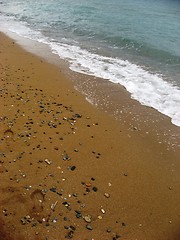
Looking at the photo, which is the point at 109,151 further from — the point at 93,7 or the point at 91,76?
the point at 93,7

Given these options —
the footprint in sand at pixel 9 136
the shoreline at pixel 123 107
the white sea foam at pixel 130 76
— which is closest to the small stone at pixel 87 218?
the footprint in sand at pixel 9 136

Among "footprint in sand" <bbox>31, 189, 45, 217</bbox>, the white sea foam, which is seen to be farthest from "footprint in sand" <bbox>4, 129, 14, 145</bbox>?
the white sea foam

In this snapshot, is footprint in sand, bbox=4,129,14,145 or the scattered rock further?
footprint in sand, bbox=4,129,14,145

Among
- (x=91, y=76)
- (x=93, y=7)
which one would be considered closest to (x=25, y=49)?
(x=91, y=76)

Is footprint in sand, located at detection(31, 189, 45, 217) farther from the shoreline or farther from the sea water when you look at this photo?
the sea water

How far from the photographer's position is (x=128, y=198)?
25.3 ft

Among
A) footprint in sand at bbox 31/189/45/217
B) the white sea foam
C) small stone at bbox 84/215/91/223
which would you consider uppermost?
the white sea foam

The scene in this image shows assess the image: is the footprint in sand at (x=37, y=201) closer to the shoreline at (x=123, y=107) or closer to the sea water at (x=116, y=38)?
the shoreline at (x=123, y=107)

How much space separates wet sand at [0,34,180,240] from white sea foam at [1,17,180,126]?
248cm

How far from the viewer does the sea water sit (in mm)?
14906

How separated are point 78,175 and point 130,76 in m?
9.02

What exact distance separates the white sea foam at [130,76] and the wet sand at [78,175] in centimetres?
248

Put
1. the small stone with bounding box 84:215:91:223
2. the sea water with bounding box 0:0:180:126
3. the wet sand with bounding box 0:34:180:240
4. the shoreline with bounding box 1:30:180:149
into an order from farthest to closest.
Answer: the sea water with bounding box 0:0:180:126
the shoreline with bounding box 1:30:180:149
the small stone with bounding box 84:215:91:223
the wet sand with bounding box 0:34:180:240

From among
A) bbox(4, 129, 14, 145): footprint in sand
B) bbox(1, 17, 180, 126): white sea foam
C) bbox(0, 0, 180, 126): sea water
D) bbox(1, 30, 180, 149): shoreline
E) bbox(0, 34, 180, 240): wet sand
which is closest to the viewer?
bbox(0, 34, 180, 240): wet sand
